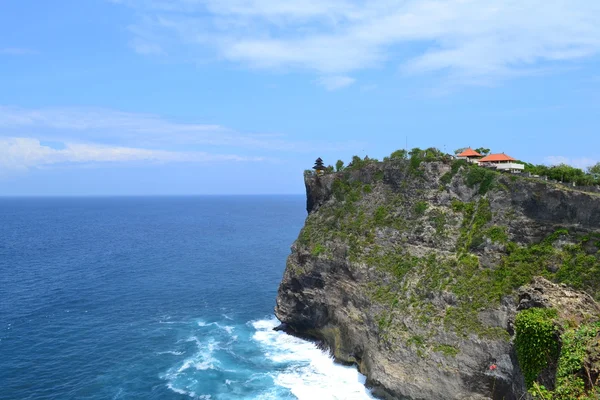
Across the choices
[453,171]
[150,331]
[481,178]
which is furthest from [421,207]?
[150,331]

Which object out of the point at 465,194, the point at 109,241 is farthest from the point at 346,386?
the point at 109,241

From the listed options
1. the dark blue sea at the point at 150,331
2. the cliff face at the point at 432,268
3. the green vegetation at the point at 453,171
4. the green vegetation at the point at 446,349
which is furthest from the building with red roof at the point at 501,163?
the dark blue sea at the point at 150,331

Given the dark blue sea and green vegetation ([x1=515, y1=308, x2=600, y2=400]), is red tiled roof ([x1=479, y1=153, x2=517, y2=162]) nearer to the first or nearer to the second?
green vegetation ([x1=515, y1=308, x2=600, y2=400])

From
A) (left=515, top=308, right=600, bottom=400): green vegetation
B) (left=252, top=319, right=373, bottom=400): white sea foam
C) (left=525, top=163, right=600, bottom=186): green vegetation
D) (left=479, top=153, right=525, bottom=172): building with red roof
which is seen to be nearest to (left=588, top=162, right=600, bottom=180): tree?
(left=525, top=163, right=600, bottom=186): green vegetation

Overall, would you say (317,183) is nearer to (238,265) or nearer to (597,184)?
(597,184)

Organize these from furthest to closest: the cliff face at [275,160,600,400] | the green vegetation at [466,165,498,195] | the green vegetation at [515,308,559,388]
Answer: the green vegetation at [466,165,498,195], the cliff face at [275,160,600,400], the green vegetation at [515,308,559,388]
